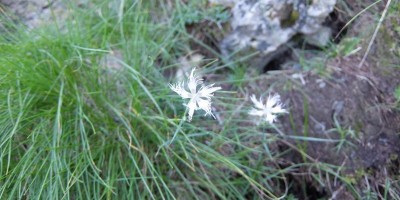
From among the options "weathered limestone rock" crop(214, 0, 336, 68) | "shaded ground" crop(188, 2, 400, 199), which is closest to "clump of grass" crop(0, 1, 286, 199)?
"shaded ground" crop(188, 2, 400, 199)

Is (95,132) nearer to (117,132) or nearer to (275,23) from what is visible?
(117,132)

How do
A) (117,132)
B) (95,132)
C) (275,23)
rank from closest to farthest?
(95,132), (117,132), (275,23)

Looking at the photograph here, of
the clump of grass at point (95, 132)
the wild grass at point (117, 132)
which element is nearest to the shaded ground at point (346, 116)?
the wild grass at point (117, 132)

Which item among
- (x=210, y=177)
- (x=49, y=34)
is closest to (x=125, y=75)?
(x=49, y=34)

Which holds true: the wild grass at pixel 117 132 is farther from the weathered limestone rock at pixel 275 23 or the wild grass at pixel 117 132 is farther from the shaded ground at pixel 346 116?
the weathered limestone rock at pixel 275 23

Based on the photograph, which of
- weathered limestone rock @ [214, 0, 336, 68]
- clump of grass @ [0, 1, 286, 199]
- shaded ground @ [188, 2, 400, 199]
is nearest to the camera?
clump of grass @ [0, 1, 286, 199]

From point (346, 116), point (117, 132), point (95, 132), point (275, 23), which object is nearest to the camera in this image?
point (95, 132)

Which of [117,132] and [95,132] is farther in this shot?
[117,132]

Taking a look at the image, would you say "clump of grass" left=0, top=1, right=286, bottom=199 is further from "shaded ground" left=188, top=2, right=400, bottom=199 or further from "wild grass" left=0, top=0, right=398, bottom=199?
"shaded ground" left=188, top=2, right=400, bottom=199

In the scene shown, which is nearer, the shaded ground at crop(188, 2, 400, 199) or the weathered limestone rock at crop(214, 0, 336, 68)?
the shaded ground at crop(188, 2, 400, 199)

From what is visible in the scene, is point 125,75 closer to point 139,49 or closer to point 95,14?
point 139,49

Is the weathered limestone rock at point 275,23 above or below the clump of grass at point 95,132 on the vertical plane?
above

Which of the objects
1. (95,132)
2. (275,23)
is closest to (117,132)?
(95,132)
